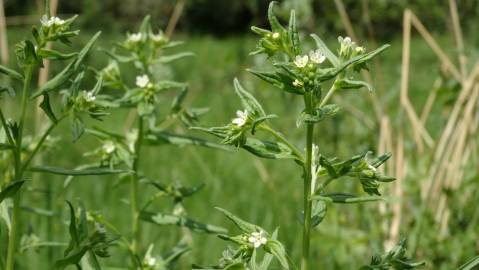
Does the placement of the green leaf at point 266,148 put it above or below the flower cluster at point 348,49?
below

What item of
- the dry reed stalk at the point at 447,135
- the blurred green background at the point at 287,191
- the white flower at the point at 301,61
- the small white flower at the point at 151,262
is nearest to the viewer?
the white flower at the point at 301,61

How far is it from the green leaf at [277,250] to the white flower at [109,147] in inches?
21.8

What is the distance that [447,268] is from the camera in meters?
2.39

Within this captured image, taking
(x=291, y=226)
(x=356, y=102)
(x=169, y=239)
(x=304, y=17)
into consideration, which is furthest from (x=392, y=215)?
(x=356, y=102)

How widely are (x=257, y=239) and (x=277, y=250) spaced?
0.04 meters

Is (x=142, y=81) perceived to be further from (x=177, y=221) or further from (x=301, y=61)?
(x=301, y=61)

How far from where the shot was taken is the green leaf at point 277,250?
3.72 feet

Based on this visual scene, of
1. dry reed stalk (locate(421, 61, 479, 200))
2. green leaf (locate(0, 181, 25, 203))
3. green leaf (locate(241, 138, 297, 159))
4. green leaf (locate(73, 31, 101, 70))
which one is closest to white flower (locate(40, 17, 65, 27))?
green leaf (locate(73, 31, 101, 70))

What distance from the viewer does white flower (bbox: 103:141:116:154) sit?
5.24 feet

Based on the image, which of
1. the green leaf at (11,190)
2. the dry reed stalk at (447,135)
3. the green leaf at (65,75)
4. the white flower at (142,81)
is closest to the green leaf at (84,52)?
the green leaf at (65,75)

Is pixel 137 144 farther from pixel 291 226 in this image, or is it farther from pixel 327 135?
pixel 327 135

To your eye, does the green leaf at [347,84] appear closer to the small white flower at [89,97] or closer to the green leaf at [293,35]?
the green leaf at [293,35]

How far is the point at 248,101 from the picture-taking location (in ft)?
4.01

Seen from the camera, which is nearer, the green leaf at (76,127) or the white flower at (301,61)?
the white flower at (301,61)
